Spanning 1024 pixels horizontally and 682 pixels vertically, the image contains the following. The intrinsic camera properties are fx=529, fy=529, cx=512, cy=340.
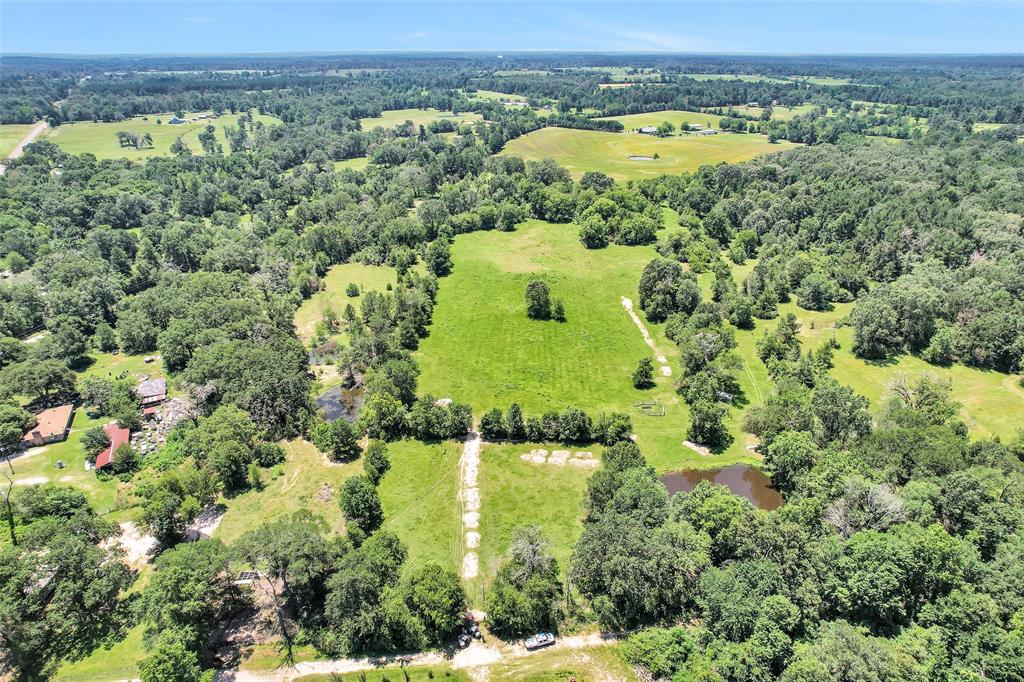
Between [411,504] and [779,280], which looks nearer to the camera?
[411,504]

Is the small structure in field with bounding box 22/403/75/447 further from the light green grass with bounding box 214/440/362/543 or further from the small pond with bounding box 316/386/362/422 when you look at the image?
the small pond with bounding box 316/386/362/422

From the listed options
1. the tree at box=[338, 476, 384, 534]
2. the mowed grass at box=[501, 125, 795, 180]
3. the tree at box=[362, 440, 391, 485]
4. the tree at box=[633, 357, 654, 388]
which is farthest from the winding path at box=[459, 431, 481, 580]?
the mowed grass at box=[501, 125, 795, 180]

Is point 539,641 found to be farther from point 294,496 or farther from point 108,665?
point 108,665

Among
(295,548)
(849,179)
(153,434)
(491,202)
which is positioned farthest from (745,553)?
(849,179)

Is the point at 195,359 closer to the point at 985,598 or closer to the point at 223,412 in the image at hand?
the point at 223,412

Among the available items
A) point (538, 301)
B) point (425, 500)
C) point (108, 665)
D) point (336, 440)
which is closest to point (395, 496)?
point (425, 500)

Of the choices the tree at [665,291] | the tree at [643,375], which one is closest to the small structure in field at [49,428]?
the tree at [643,375]
